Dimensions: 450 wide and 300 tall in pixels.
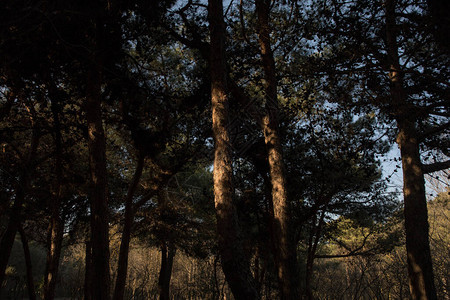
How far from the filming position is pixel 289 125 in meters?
9.65

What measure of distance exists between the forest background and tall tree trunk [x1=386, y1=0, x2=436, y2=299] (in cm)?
3

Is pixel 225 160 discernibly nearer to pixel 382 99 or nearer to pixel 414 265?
pixel 382 99

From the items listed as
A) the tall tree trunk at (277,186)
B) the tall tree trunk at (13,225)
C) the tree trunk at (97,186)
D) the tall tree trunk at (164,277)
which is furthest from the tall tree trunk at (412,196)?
the tall tree trunk at (164,277)

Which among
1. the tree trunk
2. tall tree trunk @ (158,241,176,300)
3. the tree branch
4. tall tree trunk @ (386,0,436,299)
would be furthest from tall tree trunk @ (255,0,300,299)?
tall tree trunk @ (158,241,176,300)

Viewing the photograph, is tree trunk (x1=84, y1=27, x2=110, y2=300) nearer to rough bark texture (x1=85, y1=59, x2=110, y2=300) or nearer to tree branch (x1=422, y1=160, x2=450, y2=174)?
rough bark texture (x1=85, y1=59, x2=110, y2=300)

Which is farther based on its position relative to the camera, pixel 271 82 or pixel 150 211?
pixel 150 211

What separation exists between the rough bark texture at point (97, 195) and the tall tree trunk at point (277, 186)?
362 centimetres

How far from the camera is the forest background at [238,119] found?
5.31m

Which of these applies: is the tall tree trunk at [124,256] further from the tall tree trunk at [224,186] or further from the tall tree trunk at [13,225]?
the tall tree trunk at [224,186]

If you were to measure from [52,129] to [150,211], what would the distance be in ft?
20.5

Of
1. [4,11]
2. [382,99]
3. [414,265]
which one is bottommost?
[414,265]

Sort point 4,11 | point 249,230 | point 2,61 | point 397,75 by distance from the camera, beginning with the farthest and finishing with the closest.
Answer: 1. point 249,230
2. point 397,75
3. point 2,61
4. point 4,11

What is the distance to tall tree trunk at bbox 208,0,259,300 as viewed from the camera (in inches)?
177

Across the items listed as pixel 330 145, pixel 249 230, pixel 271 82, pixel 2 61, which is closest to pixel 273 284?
pixel 249 230
